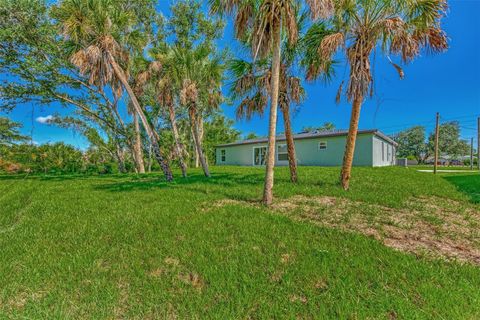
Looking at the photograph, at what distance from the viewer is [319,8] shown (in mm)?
4875

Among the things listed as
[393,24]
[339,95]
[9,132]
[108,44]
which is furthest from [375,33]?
[9,132]

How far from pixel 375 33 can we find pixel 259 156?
15851 mm

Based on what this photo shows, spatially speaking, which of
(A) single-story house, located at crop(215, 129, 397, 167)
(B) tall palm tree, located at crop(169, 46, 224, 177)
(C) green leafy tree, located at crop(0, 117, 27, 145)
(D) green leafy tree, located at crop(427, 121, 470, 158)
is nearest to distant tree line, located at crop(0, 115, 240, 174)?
(C) green leafy tree, located at crop(0, 117, 27, 145)

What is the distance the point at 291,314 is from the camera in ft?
7.26

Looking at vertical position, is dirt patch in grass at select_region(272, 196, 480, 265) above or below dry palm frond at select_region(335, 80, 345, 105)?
below

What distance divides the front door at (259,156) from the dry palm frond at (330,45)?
49.2 ft

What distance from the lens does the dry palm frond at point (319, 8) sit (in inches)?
191

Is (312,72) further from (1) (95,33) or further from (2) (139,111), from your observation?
(1) (95,33)

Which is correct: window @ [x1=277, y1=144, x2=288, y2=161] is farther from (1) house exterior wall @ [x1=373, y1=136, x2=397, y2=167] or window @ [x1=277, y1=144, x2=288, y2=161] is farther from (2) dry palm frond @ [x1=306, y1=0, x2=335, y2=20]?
(2) dry palm frond @ [x1=306, y1=0, x2=335, y2=20]

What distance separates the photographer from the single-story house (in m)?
15.9

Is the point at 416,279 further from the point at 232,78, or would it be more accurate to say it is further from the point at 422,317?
the point at 232,78

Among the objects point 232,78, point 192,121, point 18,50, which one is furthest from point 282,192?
point 18,50

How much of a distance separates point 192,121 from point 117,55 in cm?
433

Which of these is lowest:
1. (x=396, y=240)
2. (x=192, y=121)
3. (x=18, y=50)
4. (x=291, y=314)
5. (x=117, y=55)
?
(x=291, y=314)
